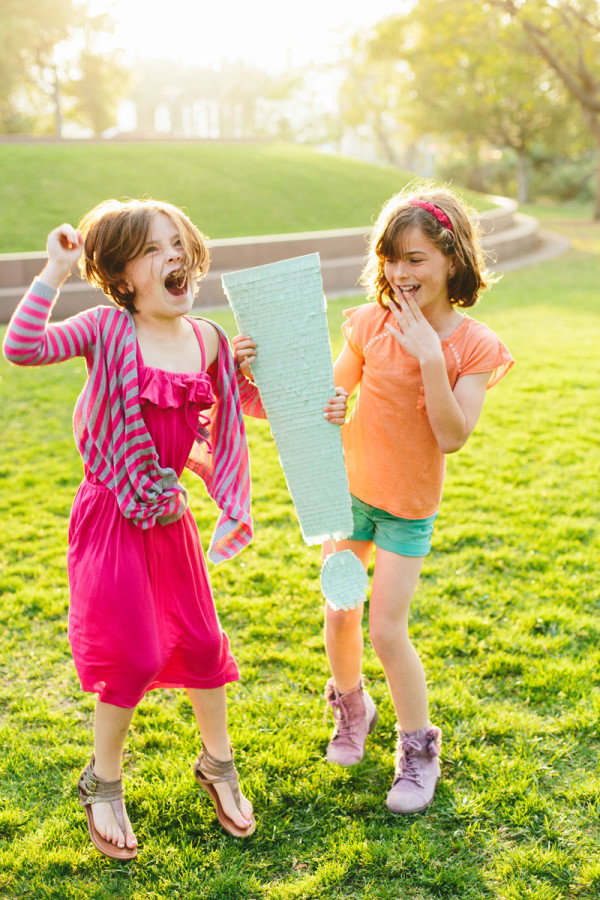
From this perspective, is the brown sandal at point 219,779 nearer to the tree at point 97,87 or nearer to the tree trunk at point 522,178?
the tree trunk at point 522,178

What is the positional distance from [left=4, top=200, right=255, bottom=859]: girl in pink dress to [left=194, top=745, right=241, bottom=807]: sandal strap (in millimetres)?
27

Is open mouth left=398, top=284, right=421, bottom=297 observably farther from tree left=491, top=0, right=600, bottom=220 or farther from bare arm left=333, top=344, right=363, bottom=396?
tree left=491, top=0, right=600, bottom=220

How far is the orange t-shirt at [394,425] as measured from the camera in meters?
2.23

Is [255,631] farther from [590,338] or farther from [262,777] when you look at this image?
[590,338]

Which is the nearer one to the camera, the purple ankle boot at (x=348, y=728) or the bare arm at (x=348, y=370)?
the bare arm at (x=348, y=370)

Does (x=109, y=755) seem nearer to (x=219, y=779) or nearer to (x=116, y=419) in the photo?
(x=219, y=779)

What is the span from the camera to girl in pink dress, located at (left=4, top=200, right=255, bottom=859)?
1921 millimetres

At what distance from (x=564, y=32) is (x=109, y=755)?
63.1ft

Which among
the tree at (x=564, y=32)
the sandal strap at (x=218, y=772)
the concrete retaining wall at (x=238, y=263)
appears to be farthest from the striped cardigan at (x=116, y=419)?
the tree at (x=564, y=32)

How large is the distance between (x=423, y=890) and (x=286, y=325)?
1.48 meters

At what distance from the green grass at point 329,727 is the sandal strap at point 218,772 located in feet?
0.39

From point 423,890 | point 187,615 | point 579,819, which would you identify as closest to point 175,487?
point 187,615

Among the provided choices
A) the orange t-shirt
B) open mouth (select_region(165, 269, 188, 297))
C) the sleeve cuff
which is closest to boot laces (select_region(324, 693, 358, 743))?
the orange t-shirt

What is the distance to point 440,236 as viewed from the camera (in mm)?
2074
